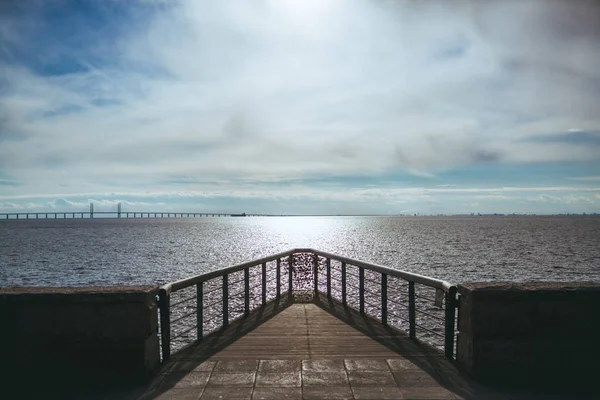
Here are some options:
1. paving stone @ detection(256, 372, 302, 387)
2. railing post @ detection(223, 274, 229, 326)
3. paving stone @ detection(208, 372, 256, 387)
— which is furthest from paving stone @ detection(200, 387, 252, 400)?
railing post @ detection(223, 274, 229, 326)

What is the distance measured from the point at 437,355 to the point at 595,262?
151ft

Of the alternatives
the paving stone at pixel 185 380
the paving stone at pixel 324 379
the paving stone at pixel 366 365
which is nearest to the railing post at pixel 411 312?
the paving stone at pixel 366 365

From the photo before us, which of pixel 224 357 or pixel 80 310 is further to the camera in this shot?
pixel 224 357

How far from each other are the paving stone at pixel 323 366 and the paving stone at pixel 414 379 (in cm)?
66

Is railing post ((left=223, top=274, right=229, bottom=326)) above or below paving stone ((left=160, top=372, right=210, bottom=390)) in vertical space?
above

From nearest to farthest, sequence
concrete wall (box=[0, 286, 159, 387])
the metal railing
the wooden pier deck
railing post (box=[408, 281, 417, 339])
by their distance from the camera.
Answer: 1. the wooden pier deck
2. concrete wall (box=[0, 286, 159, 387])
3. the metal railing
4. railing post (box=[408, 281, 417, 339])

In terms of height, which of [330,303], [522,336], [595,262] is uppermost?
[522,336]

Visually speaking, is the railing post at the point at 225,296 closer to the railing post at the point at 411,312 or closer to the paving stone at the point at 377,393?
the railing post at the point at 411,312

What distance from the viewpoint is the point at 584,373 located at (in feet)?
15.4

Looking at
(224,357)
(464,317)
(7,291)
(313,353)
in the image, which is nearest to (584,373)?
(464,317)

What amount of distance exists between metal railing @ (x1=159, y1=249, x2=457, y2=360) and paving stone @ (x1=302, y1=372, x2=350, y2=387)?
1461 mm

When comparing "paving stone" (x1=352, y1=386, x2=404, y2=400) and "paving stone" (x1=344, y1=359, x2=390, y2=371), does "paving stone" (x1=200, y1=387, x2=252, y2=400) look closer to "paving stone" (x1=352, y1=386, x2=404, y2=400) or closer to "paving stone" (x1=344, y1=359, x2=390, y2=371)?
"paving stone" (x1=352, y1=386, x2=404, y2=400)

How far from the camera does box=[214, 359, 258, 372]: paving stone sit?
204 inches

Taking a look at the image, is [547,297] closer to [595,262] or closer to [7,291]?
[7,291]
